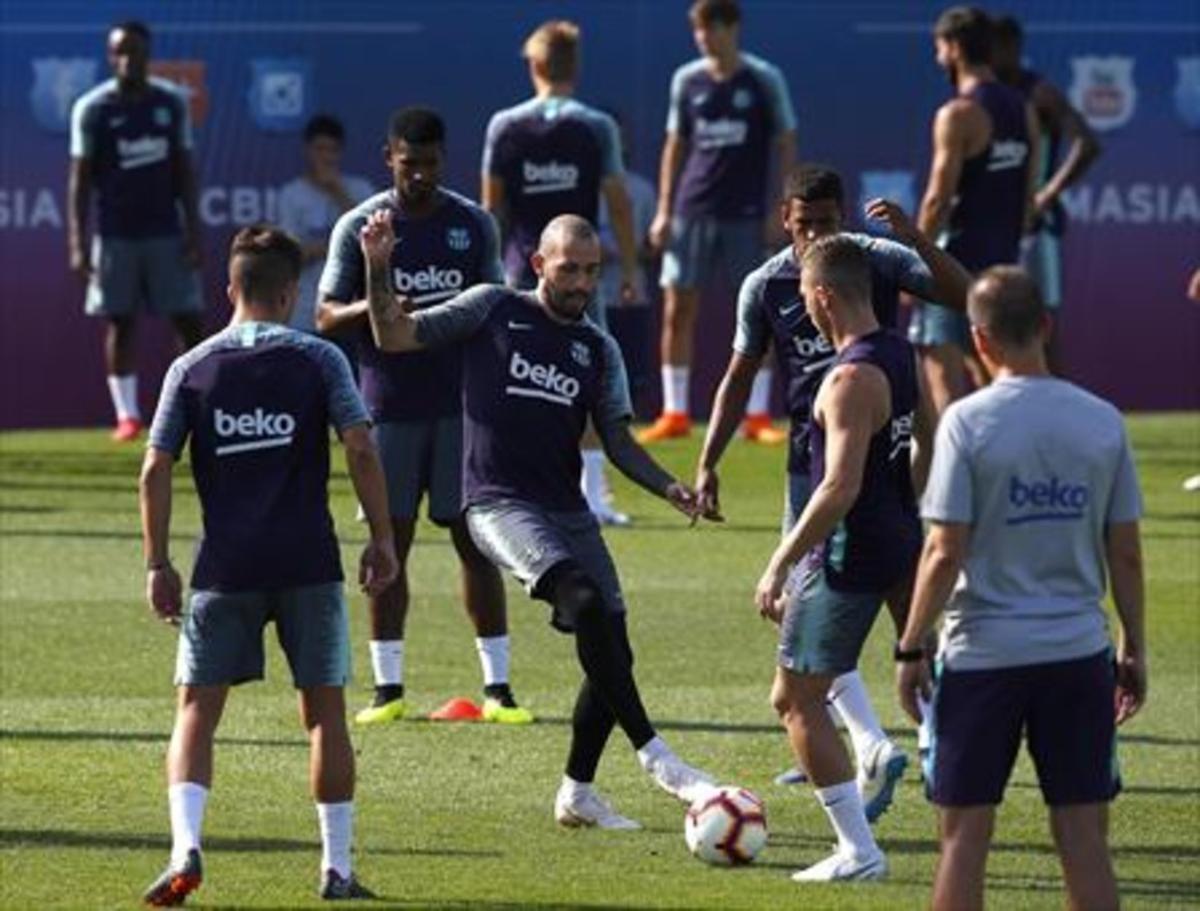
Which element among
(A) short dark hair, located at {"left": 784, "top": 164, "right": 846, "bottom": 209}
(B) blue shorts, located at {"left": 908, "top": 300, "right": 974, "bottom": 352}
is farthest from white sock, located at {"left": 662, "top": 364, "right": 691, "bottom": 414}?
(A) short dark hair, located at {"left": 784, "top": 164, "right": 846, "bottom": 209}

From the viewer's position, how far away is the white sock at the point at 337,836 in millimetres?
12289

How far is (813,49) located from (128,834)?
16.3 metres

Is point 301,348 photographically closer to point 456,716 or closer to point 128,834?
point 128,834

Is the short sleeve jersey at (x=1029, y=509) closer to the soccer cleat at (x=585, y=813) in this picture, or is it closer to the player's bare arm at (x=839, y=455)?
the player's bare arm at (x=839, y=455)

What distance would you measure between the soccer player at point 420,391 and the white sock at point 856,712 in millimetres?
2296

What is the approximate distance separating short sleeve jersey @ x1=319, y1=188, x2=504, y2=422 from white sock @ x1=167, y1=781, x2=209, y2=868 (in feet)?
13.3

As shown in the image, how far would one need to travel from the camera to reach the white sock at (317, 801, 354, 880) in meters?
12.3

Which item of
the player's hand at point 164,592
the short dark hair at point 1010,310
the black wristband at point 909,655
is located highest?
the short dark hair at point 1010,310

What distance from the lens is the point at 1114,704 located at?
1088 centimetres

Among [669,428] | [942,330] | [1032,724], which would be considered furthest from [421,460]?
[669,428]

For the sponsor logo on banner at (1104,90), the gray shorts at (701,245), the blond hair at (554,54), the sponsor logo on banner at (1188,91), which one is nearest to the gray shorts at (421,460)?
the blond hair at (554,54)

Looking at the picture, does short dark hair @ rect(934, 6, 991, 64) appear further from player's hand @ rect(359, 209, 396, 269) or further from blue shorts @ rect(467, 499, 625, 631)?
player's hand @ rect(359, 209, 396, 269)

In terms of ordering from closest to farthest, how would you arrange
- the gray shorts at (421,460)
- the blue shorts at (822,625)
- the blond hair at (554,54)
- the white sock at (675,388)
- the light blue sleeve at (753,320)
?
1. the blue shorts at (822,625)
2. the light blue sleeve at (753,320)
3. the gray shorts at (421,460)
4. the blond hair at (554,54)
5. the white sock at (675,388)

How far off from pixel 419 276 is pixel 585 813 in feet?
10.1
